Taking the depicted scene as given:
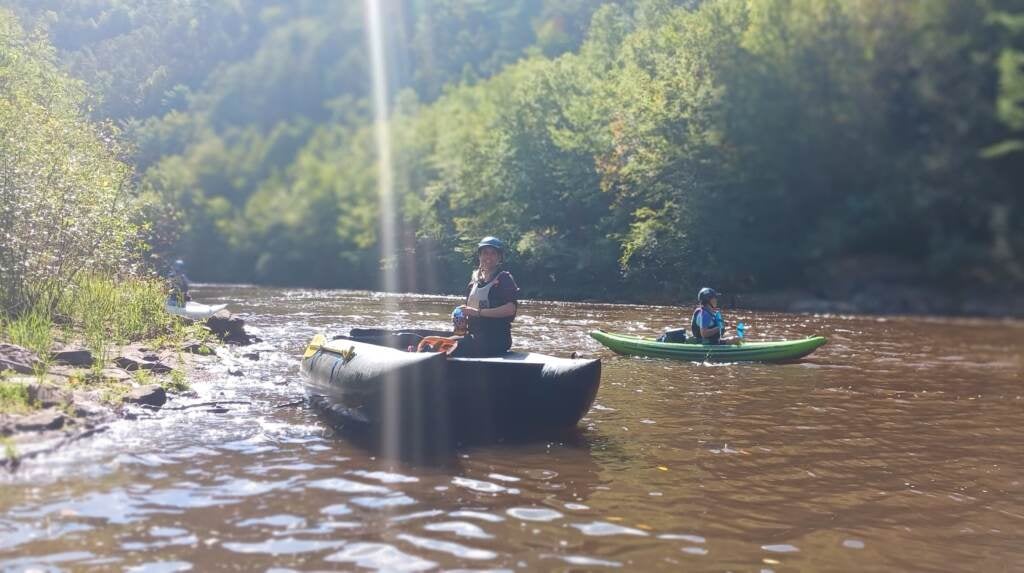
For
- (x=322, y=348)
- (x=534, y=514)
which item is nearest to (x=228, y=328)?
(x=322, y=348)

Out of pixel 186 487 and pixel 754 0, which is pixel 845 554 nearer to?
pixel 186 487

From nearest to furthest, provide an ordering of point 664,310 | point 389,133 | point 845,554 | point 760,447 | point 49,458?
1. point 845,554
2. point 49,458
3. point 760,447
4. point 664,310
5. point 389,133

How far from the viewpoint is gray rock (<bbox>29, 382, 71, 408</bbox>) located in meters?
6.98

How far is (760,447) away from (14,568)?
5643 millimetres

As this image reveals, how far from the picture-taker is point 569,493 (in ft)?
18.6

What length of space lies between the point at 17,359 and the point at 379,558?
5.68 metres

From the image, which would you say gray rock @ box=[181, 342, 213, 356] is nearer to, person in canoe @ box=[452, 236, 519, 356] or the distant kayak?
the distant kayak

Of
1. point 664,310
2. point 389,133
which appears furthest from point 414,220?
point 664,310

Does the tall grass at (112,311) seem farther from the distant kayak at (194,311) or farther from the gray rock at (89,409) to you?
the gray rock at (89,409)

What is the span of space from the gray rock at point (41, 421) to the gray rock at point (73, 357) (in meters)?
2.16

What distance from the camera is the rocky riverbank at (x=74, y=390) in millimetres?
6324

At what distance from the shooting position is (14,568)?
158 inches

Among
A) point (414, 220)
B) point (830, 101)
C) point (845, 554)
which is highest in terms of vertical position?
point (830, 101)

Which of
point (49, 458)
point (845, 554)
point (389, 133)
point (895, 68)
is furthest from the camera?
point (389, 133)
